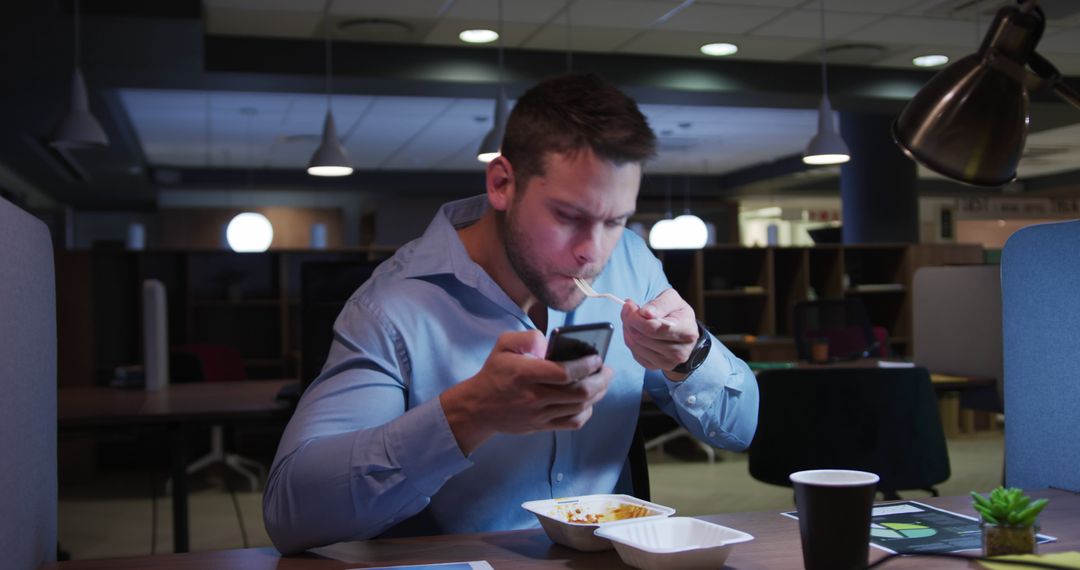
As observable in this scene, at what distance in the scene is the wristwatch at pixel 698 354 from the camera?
1.53m

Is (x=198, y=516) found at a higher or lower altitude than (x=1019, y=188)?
lower

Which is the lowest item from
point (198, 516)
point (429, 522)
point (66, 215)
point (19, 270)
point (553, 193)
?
point (198, 516)

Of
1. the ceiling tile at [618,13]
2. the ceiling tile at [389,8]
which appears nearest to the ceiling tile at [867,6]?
the ceiling tile at [618,13]

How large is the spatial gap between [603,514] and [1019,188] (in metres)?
17.6

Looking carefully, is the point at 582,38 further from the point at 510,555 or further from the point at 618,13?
the point at 510,555

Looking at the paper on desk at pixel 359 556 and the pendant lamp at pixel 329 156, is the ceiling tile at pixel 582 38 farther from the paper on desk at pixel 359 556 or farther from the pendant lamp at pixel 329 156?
the paper on desk at pixel 359 556

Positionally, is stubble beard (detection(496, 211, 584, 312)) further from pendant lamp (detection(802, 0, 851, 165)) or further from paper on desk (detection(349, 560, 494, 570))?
pendant lamp (detection(802, 0, 851, 165))

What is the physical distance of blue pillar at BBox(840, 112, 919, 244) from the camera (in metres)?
9.74

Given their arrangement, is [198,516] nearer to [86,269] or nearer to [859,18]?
[86,269]

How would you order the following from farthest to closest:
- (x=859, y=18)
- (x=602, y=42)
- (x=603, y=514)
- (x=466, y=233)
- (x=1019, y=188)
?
1. (x=1019, y=188)
2. (x=602, y=42)
3. (x=859, y=18)
4. (x=466, y=233)
5. (x=603, y=514)

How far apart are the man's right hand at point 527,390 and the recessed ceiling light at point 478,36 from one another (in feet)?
21.3

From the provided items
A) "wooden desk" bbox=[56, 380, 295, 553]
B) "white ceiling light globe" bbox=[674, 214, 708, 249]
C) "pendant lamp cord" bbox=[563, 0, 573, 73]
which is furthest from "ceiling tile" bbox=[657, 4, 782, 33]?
"wooden desk" bbox=[56, 380, 295, 553]

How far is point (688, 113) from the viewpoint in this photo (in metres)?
10.5

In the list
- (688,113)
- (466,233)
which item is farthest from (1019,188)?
(466,233)
